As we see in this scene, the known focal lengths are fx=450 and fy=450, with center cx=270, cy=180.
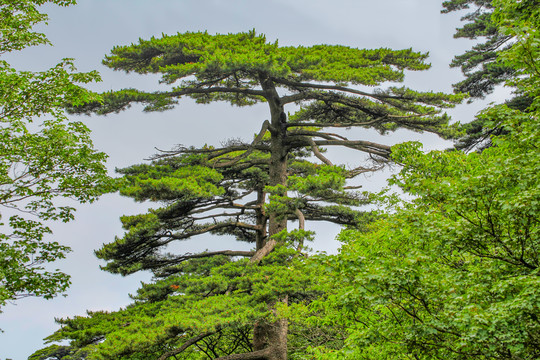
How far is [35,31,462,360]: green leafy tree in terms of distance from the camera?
9.43 metres

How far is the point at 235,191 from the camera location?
15273 millimetres

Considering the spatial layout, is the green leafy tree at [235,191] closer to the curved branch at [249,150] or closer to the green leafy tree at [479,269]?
the curved branch at [249,150]

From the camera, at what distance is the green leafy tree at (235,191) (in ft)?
30.9

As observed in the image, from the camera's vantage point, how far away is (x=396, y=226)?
21.2ft

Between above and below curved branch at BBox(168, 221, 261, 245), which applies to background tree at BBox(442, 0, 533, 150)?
above

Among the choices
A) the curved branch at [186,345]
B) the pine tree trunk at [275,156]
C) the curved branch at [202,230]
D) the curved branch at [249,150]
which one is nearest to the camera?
the curved branch at [186,345]

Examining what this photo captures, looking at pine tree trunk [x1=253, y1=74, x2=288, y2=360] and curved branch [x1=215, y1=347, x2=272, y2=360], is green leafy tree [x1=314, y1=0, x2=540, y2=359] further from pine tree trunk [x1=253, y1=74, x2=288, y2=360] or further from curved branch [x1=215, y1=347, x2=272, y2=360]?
pine tree trunk [x1=253, y1=74, x2=288, y2=360]

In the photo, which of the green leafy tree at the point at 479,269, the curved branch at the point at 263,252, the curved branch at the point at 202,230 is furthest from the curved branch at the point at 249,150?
the green leafy tree at the point at 479,269

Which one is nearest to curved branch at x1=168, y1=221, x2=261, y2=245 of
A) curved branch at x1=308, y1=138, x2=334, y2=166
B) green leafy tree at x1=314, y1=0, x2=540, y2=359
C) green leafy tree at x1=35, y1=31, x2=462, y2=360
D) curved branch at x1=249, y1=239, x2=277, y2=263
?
green leafy tree at x1=35, y1=31, x2=462, y2=360

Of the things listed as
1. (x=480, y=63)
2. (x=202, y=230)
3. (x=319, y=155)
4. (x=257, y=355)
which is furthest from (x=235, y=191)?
(x=480, y=63)

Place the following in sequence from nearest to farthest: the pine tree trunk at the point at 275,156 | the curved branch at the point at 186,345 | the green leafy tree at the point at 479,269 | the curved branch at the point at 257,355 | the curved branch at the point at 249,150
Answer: the green leafy tree at the point at 479,269 → the curved branch at the point at 186,345 → the curved branch at the point at 257,355 → the pine tree trunk at the point at 275,156 → the curved branch at the point at 249,150

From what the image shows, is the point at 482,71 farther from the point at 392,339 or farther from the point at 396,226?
the point at 392,339

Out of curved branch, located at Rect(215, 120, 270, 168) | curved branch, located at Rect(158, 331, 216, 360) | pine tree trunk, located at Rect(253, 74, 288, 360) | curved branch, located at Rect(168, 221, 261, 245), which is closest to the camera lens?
curved branch, located at Rect(158, 331, 216, 360)

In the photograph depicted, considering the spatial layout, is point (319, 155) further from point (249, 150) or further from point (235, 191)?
point (235, 191)
